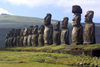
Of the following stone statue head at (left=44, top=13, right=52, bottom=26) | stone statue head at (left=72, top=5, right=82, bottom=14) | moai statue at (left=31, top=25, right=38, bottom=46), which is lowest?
moai statue at (left=31, top=25, right=38, bottom=46)

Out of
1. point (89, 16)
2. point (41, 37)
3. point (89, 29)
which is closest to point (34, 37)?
point (41, 37)

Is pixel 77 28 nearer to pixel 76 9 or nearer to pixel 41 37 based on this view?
pixel 76 9

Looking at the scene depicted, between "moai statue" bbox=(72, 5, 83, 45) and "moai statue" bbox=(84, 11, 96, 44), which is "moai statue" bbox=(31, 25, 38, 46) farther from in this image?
"moai statue" bbox=(84, 11, 96, 44)

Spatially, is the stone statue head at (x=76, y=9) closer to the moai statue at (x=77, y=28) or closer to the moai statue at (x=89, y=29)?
the moai statue at (x=77, y=28)

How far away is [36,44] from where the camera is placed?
146 feet

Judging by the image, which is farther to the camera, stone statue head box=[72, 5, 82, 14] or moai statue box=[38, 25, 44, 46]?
moai statue box=[38, 25, 44, 46]

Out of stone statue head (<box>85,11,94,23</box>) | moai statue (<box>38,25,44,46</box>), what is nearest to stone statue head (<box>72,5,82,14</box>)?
stone statue head (<box>85,11,94,23</box>)

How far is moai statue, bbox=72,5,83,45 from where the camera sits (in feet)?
102

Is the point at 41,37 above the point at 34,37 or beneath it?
above

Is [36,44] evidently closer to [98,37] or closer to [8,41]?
[8,41]

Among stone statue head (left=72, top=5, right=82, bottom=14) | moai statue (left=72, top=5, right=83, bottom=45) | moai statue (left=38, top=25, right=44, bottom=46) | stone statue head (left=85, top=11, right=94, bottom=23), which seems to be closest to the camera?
stone statue head (left=85, top=11, right=94, bottom=23)

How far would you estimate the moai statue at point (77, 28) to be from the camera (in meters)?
31.2

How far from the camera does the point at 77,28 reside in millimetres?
31469

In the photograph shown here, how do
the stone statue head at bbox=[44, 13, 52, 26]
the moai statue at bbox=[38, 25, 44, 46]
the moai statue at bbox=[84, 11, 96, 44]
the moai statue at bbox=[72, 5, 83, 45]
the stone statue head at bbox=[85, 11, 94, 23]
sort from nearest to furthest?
the moai statue at bbox=[84, 11, 96, 44] → the stone statue head at bbox=[85, 11, 94, 23] → the moai statue at bbox=[72, 5, 83, 45] → the stone statue head at bbox=[44, 13, 52, 26] → the moai statue at bbox=[38, 25, 44, 46]
